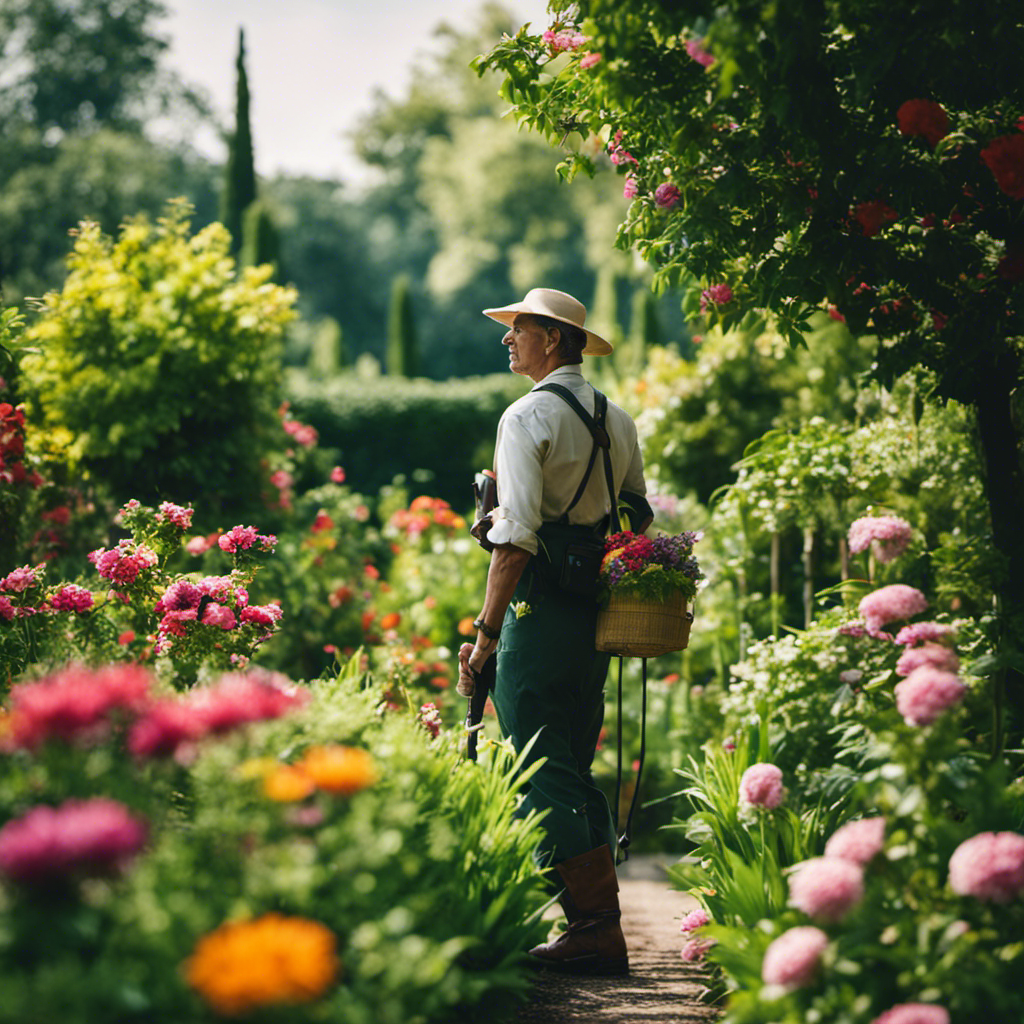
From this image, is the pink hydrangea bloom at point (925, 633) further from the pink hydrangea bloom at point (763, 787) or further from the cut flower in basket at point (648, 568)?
the cut flower in basket at point (648, 568)

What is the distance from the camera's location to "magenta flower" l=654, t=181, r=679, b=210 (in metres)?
3.18

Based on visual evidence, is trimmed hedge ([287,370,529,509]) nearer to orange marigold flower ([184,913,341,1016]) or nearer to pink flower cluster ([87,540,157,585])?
pink flower cluster ([87,540,157,585])

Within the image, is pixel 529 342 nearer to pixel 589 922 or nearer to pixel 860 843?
pixel 589 922

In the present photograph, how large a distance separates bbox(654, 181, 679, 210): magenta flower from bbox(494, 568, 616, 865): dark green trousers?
1226 mm

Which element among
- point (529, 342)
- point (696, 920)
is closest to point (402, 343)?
point (529, 342)

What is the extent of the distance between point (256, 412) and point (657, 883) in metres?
3.46

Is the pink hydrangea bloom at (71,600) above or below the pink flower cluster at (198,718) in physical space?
above

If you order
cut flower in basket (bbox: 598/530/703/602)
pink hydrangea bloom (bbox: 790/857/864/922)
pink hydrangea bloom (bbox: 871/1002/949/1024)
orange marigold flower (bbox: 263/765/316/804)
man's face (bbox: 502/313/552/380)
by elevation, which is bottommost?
pink hydrangea bloom (bbox: 871/1002/949/1024)

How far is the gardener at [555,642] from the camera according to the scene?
3102mm

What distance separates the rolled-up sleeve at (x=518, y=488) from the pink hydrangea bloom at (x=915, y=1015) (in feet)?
5.26

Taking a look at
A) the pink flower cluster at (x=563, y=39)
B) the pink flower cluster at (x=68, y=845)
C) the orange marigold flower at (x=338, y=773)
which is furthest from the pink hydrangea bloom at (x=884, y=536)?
the pink flower cluster at (x=68, y=845)

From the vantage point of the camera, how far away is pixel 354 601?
6.62 metres

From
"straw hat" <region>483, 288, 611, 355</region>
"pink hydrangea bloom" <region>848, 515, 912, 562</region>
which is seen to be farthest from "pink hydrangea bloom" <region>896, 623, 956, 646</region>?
"straw hat" <region>483, 288, 611, 355</region>

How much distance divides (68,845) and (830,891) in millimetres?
1319
